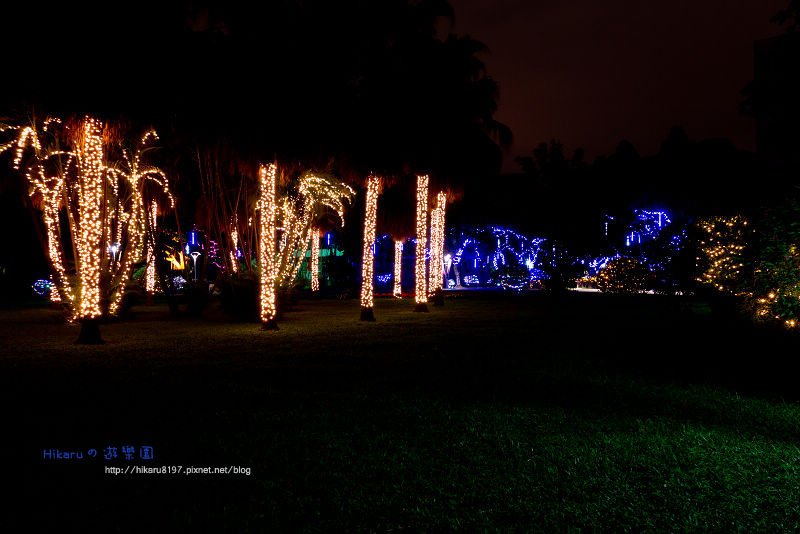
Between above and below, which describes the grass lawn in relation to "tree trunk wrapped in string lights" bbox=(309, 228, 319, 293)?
below

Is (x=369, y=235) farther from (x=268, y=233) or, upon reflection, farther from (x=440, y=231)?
(x=440, y=231)

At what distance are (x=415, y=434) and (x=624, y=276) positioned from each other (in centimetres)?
3038

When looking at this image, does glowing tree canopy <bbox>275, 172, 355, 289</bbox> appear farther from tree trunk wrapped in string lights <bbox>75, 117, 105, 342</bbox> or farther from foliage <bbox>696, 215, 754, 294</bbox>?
foliage <bbox>696, 215, 754, 294</bbox>

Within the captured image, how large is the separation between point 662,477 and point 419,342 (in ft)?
29.9

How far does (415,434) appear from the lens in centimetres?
640

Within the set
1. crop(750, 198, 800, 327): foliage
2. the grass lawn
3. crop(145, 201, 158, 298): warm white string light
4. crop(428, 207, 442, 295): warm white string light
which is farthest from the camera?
crop(428, 207, 442, 295): warm white string light

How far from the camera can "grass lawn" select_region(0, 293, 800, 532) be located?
4.53m

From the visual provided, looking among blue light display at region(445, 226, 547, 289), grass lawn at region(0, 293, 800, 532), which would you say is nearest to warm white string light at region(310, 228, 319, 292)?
blue light display at region(445, 226, 547, 289)

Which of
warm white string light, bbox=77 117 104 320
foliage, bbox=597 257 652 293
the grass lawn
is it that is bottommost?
the grass lawn

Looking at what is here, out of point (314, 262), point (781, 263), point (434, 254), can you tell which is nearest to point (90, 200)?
point (781, 263)

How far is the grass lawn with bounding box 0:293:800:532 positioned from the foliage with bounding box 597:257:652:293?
2127cm

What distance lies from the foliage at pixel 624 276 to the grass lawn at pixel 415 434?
2127cm

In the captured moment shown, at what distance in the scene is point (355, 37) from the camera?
18.8 m

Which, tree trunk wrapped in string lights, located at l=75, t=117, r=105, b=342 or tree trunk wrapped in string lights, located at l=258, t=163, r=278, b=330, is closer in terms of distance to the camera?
tree trunk wrapped in string lights, located at l=75, t=117, r=105, b=342
